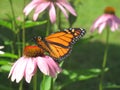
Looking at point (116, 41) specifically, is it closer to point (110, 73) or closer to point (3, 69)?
point (110, 73)

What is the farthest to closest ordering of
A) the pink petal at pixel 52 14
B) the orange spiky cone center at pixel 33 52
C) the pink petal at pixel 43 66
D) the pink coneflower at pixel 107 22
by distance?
the pink coneflower at pixel 107 22, the pink petal at pixel 52 14, the orange spiky cone center at pixel 33 52, the pink petal at pixel 43 66

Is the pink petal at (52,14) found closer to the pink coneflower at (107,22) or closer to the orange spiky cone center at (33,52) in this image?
the orange spiky cone center at (33,52)

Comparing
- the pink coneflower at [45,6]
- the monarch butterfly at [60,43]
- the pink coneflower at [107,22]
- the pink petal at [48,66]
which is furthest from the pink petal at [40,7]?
A: the pink coneflower at [107,22]

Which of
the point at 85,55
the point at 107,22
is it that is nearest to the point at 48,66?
the point at 107,22

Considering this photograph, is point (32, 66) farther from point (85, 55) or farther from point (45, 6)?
point (85, 55)

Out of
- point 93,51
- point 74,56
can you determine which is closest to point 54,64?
point 74,56

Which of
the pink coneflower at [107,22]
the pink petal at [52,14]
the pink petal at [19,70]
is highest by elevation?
the pink petal at [52,14]

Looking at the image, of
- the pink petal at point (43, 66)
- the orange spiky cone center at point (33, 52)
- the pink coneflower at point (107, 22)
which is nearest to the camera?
the pink petal at point (43, 66)
